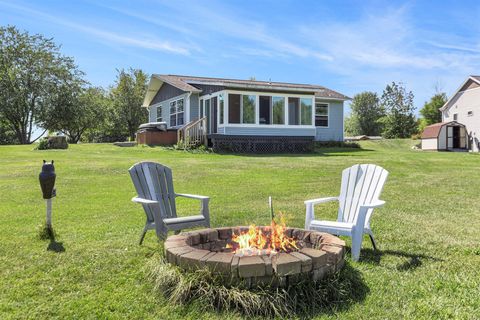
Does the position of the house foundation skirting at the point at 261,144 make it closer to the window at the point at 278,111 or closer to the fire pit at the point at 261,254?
the window at the point at 278,111

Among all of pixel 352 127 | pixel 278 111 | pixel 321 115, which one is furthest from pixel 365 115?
pixel 278 111

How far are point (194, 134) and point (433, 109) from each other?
35.4m

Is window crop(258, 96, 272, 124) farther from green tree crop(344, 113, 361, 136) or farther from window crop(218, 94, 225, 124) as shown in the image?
green tree crop(344, 113, 361, 136)

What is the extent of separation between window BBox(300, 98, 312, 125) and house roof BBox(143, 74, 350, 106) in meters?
0.60

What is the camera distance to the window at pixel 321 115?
24547 millimetres

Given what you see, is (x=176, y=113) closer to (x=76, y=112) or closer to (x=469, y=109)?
(x=76, y=112)

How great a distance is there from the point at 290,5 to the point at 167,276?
10.4m

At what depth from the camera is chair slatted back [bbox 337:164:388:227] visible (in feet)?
15.7

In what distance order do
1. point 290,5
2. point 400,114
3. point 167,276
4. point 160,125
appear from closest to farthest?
1. point 167,276
2. point 290,5
3. point 160,125
4. point 400,114

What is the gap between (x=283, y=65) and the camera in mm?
29656

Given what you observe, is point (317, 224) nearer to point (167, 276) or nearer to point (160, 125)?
point (167, 276)

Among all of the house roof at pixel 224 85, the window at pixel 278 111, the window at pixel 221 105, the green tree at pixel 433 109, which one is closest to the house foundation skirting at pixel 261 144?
the window at pixel 278 111

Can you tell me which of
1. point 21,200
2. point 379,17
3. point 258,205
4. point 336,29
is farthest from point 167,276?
point 336,29

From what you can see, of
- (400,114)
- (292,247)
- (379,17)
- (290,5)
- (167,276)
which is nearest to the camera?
(167,276)
